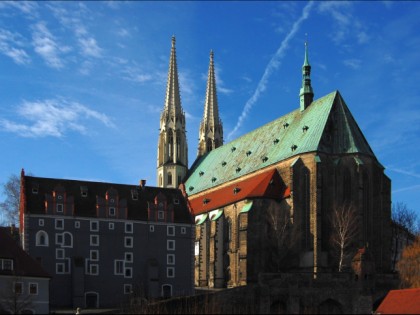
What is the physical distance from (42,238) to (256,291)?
22.7m

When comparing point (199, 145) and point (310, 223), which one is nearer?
point (310, 223)

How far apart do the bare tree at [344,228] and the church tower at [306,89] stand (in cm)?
1880

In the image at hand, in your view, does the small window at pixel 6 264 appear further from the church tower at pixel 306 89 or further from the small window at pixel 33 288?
the church tower at pixel 306 89

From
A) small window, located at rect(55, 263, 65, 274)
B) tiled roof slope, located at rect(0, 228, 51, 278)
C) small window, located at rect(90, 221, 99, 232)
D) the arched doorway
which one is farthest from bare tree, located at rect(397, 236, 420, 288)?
tiled roof slope, located at rect(0, 228, 51, 278)

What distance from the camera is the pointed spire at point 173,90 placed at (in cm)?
13838

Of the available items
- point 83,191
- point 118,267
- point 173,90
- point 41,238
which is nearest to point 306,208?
point 118,267

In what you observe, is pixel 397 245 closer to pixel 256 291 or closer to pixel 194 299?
pixel 256 291

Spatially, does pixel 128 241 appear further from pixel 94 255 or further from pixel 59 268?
pixel 59 268

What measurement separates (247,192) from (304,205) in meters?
9.25

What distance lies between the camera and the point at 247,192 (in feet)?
332

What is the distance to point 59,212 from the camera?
265 feet

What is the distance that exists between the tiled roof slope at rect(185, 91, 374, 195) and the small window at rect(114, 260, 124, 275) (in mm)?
27899

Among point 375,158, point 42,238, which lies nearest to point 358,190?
point 375,158

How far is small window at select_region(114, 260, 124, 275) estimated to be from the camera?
269ft
